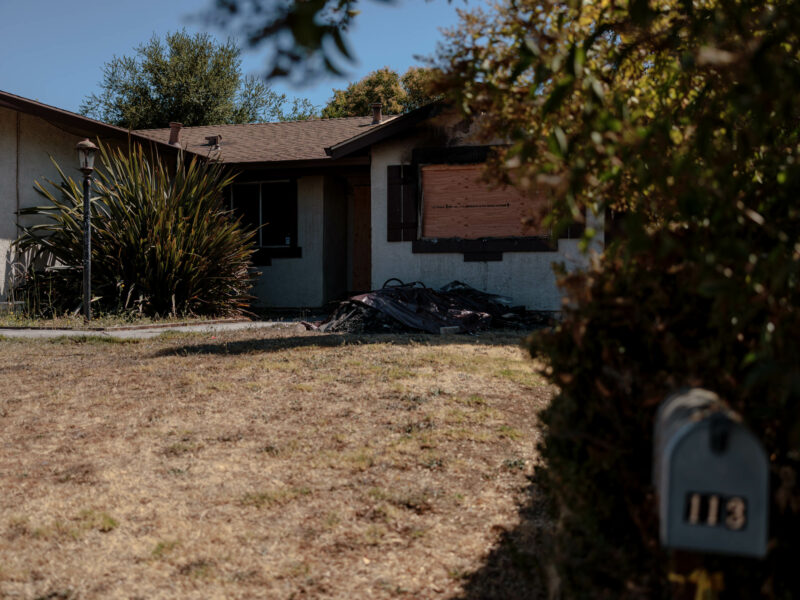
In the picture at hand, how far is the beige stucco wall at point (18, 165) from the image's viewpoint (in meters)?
11.8

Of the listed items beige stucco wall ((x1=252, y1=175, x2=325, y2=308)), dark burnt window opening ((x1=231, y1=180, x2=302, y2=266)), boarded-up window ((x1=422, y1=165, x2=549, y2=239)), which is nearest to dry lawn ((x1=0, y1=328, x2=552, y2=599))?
boarded-up window ((x1=422, y1=165, x2=549, y2=239))

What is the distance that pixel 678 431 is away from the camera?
1407 millimetres

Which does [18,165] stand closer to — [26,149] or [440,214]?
[26,149]

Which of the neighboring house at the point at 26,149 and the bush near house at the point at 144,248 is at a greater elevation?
the neighboring house at the point at 26,149

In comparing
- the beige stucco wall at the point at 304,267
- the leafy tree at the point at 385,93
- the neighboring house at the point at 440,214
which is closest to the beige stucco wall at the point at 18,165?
the neighboring house at the point at 440,214

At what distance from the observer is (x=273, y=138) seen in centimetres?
1611

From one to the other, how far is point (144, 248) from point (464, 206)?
5.15 meters

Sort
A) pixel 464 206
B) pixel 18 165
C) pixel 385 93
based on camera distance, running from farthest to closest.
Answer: pixel 385 93 → pixel 18 165 → pixel 464 206

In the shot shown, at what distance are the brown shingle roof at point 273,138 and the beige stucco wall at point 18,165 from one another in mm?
3060

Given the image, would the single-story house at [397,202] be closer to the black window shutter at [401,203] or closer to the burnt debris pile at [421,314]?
the black window shutter at [401,203]

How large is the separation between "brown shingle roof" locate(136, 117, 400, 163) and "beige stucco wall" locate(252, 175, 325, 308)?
0.79 meters

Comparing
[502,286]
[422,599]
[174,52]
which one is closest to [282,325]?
[502,286]

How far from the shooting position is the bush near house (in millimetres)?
10781

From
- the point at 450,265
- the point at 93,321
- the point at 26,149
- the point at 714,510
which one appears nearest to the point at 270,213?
the point at 26,149
